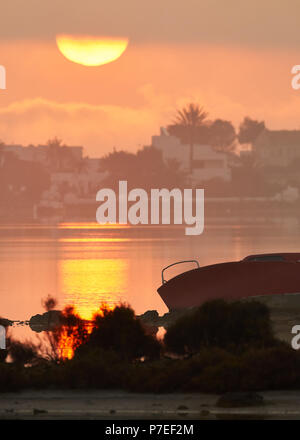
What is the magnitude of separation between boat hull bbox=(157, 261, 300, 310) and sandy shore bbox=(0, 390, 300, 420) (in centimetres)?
1274

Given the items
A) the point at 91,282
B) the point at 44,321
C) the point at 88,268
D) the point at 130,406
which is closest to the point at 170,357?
the point at 130,406

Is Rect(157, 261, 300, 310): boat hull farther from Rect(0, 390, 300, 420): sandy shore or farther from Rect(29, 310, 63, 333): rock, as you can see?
Rect(0, 390, 300, 420): sandy shore

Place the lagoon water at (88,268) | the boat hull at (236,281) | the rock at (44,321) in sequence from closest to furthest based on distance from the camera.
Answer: the boat hull at (236,281) → the rock at (44,321) → the lagoon water at (88,268)

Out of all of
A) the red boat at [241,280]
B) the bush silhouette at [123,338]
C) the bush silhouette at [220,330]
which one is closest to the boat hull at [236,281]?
the red boat at [241,280]

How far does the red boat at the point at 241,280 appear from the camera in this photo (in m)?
26.8

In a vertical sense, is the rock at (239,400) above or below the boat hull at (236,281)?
below

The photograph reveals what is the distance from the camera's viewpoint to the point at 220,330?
1680 centimetres

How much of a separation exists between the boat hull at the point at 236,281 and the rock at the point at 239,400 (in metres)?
13.1

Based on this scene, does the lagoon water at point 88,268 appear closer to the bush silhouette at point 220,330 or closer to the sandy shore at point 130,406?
the bush silhouette at point 220,330

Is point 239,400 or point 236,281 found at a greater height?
point 236,281

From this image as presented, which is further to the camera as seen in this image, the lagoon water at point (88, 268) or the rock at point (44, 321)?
the lagoon water at point (88, 268)

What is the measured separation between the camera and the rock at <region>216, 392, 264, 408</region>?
517 inches

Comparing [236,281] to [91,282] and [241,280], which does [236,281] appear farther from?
[91,282]

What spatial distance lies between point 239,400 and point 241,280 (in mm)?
13902
